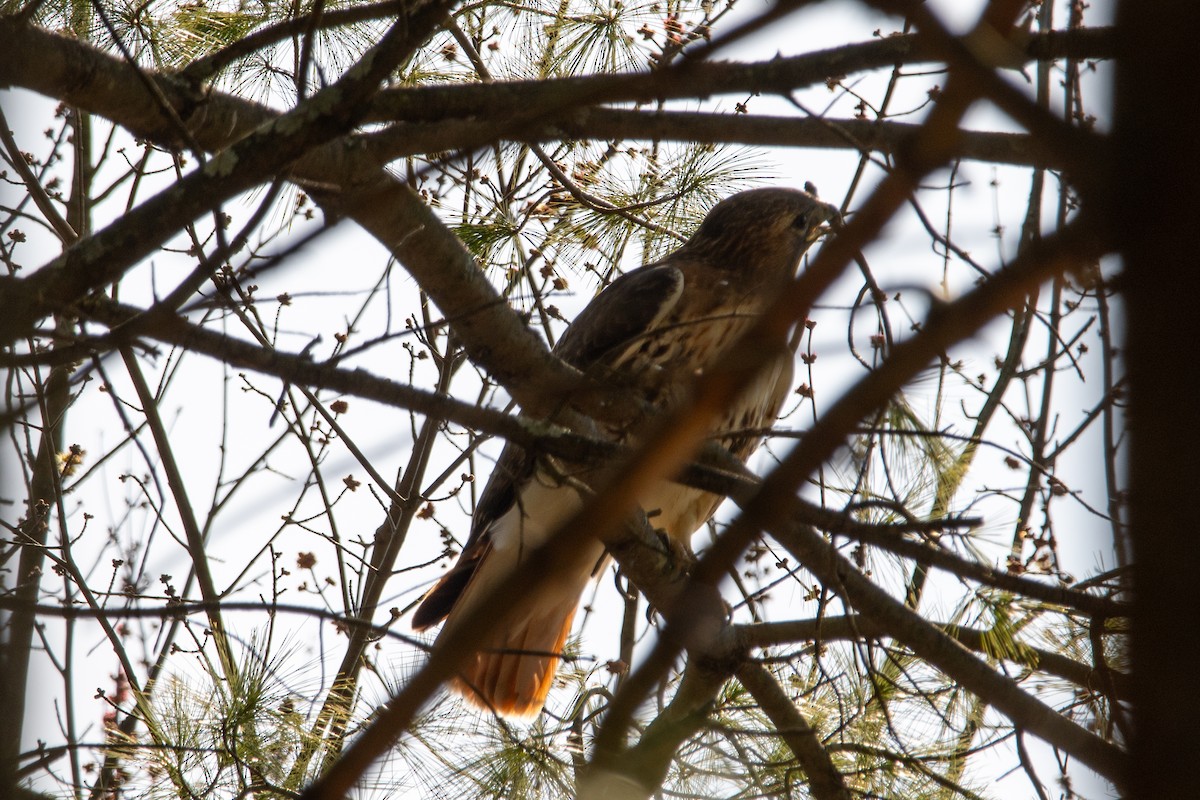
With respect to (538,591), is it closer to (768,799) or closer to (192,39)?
(768,799)

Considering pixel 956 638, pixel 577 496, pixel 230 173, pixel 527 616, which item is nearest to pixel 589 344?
pixel 577 496

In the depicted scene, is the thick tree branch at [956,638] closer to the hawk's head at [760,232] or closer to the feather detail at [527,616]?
the feather detail at [527,616]

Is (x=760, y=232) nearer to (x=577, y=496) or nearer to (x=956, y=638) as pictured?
(x=577, y=496)

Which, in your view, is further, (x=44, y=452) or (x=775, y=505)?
(x=44, y=452)

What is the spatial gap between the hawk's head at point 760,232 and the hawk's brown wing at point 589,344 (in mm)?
464

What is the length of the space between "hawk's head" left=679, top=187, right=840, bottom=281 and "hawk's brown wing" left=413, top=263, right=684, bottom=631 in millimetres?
464

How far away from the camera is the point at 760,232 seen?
4551mm

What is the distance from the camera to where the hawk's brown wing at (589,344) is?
3869 mm

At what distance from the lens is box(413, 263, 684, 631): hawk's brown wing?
12.7 feet

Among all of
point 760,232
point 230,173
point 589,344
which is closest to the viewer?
point 230,173

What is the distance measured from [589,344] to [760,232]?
103 cm

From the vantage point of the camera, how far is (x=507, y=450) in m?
4.11

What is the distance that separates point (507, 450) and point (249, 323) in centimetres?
100

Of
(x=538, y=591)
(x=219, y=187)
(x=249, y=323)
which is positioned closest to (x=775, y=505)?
(x=538, y=591)
